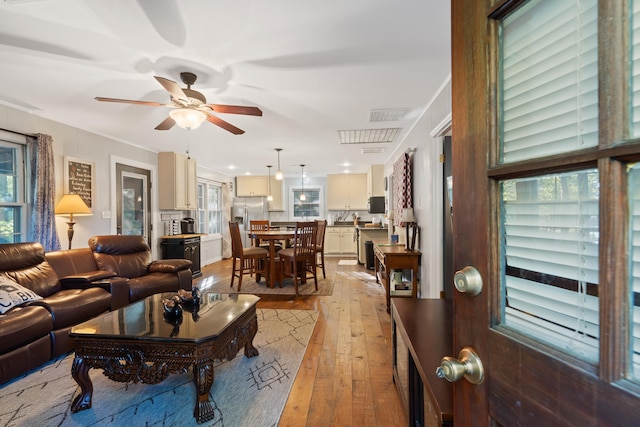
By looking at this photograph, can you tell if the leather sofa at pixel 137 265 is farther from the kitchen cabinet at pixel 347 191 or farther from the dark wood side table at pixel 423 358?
the kitchen cabinet at pixel 347 191

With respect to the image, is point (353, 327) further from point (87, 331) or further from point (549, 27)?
point (549, 27)

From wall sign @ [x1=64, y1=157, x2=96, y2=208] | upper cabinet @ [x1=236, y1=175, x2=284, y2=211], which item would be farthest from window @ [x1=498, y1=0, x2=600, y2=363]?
upper cabinet @ [x1=236, y1=175, x2=284, y2=211]

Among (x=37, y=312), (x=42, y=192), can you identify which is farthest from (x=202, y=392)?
(x=42, y=192)

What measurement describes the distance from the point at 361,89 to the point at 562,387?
2.63 metres

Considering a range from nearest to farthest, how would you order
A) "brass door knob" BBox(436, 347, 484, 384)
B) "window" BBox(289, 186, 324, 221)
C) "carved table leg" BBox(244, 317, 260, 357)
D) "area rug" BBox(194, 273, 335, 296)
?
"brass door knob" BBox(436, 347, 484, 384)
"carved table leg" BBox(244, 317, 260, 357)
"area rug" BBox(194, 273, 335, 296)
"window" BBox(289, 186, 324, 221)

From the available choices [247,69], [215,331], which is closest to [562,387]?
[215,331]

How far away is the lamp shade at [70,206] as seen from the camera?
3254mm

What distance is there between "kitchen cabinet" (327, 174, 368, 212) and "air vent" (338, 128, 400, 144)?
321 cm

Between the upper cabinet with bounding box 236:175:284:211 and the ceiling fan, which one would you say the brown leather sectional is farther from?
the upper cabinet with bounding box 236:175:284:211

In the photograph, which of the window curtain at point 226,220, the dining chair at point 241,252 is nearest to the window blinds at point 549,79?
the dining chair at point 241,252

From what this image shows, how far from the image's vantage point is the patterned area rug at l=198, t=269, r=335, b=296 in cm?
426

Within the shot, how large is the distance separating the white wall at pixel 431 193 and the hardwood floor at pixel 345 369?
719 mm

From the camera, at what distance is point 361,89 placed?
263cm

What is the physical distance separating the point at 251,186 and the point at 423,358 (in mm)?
7368
